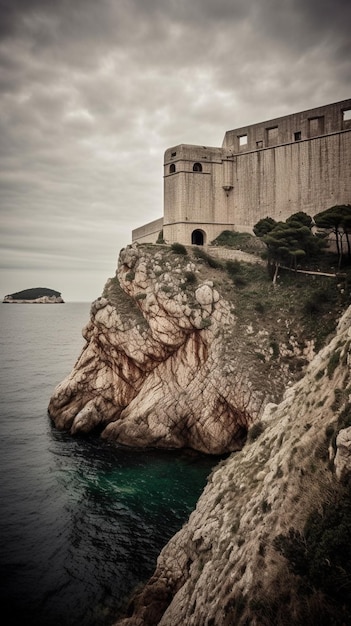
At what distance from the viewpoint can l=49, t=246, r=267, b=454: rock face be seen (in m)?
26.5

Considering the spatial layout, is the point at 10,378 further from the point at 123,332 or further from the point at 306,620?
the point at 306,620

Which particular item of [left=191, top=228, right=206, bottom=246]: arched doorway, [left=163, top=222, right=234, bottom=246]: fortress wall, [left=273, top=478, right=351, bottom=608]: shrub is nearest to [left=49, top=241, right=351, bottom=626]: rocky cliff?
[left=273, top=478, right=351, bottom=608]: shrub

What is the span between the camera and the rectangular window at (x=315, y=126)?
124 ft

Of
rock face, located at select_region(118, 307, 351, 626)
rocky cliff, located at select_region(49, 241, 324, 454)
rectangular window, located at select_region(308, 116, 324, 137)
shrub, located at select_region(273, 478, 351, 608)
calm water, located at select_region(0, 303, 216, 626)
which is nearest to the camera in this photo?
shrub, located at select_region(273, 478, 351, 608)

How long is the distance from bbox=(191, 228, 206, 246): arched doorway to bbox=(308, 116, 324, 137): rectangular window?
1418 cm

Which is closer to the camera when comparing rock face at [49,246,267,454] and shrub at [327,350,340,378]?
shrub at [327,350,340,378]

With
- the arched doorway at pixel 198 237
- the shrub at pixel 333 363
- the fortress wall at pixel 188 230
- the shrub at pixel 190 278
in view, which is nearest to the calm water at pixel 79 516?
the shrub at pixel 333 363

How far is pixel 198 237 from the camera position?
42.8m

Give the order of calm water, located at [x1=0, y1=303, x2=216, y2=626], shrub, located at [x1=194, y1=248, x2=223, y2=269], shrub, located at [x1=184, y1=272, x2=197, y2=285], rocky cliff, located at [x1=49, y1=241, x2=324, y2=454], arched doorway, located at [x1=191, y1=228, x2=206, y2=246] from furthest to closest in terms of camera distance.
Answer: arched doorway, located at [x1=191, y1=228, x2=206, y2=246] → shrub, located at [x1=194, y1=248, x2=223, y2=269] → shrub, located at [x1=184, y1=272, x2=197, y2=285] → rocky cliff, located at [x1=49, y1=241, x2=324, y2=454] → calm water, located at [x1=0, y1=303, x2=216, y2=626]

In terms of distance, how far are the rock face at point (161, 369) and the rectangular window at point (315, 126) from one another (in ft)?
60.2

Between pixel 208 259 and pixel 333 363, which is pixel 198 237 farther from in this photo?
pixel 333 363

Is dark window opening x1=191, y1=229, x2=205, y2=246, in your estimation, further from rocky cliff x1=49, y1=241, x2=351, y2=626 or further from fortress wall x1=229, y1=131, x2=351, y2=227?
rocky cliff x1=49, y1=241, x2=351, y2=626

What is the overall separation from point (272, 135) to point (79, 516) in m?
39.0

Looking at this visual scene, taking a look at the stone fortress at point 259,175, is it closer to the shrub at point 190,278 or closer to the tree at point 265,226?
the tree at point 265,226
